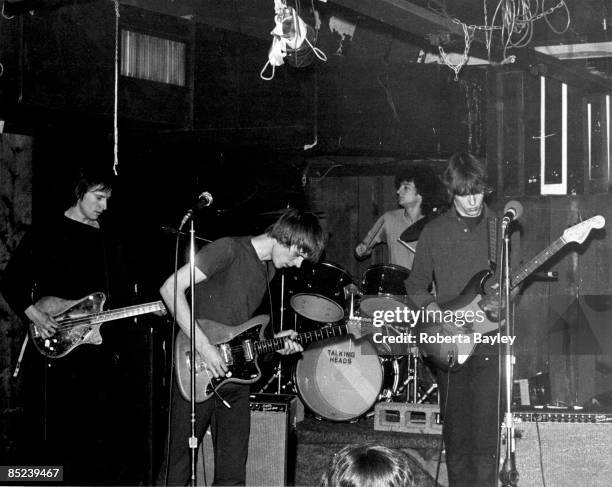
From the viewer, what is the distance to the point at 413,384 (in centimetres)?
599

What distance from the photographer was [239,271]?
4211 millimetres

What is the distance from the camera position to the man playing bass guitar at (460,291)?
4242 mm

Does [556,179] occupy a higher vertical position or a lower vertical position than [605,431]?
higher

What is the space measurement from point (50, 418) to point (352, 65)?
290 centimetres

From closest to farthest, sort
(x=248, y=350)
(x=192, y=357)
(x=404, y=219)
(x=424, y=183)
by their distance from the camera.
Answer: (x=192, y=357), (x=248, y=350), (x=404, y=219), (x=424, y=183)

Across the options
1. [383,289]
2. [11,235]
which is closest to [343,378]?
[383,289]

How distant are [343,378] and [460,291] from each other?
66.8 inches

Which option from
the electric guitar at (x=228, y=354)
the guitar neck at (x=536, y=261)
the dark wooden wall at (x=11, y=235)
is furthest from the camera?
the dark wooden wall at (x=11, y=235)

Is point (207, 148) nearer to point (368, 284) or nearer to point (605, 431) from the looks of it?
point (368, 284)

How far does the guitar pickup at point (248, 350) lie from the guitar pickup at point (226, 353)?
0.07 meters

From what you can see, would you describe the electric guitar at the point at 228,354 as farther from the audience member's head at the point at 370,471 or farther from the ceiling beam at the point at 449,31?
the audience member's head at the point at 370,471

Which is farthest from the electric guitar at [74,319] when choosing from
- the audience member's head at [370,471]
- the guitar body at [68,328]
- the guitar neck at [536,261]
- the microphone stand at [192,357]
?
the audience member's head at [370,471]

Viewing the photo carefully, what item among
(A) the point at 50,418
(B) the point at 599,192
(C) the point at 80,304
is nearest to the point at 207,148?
(C) the point at 80,304

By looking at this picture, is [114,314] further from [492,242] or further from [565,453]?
[565,453]
